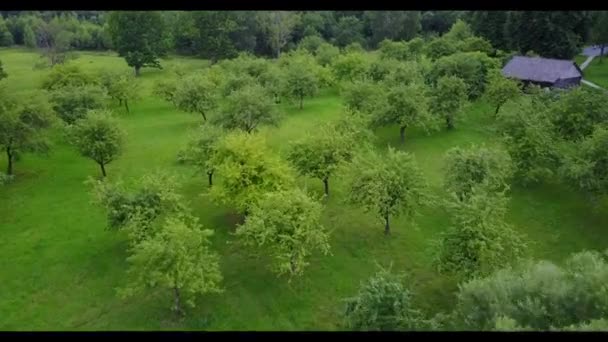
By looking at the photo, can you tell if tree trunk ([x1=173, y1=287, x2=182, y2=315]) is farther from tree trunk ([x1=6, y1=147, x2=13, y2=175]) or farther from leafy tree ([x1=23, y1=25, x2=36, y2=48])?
leafy tree ([x1=23, y1=25, x2=36, y2=48])

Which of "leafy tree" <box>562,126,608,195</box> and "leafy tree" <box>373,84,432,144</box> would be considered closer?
"leafy tree" <box>562,126,608,195</box>

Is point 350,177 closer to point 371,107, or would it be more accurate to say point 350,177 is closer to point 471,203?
point 471,203

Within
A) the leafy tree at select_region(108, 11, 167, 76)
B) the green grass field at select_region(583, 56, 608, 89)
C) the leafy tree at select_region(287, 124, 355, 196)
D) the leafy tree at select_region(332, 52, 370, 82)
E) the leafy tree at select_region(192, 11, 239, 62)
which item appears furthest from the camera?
the leafy tree at select_region(192, 11, 239, 62)

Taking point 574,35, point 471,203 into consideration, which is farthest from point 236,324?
point 574,35

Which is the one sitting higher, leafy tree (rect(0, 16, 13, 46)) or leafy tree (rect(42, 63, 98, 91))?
leafy tree (rect(42, 63, 98, 91))

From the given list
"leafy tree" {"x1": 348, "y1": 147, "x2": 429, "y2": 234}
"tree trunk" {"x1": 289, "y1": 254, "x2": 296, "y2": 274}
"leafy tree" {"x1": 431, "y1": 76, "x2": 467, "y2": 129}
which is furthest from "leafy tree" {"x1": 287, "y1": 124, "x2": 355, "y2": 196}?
"leafy tree" {"x1": 431, "y1": 76, "x2": 467, "y2": 129}

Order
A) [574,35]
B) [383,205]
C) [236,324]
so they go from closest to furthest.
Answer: [236,324], [383,205], [574,35]
